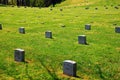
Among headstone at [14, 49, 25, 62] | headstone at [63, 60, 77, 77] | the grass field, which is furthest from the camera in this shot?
headstone at [14, 49, 25, 62]

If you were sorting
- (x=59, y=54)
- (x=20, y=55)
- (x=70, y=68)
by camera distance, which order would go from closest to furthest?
(x=70, y=68) < (x=20, y=55) < (x=59, y=54)

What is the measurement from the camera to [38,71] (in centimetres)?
1823

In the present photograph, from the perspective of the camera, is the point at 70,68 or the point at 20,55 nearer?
the point at 70,68

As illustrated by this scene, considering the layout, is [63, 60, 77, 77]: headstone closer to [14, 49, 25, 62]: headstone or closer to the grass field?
the grass field

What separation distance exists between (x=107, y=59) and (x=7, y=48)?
8.60 meters

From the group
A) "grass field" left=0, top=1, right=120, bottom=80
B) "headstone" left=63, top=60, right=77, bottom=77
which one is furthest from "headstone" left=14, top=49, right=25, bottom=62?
"headstone" left=63, top=60, right=77, bottom=77

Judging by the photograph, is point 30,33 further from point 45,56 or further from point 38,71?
point 38,71

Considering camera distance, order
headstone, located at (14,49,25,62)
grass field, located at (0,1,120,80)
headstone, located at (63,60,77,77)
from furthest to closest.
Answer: headstone, located at (14,49,25,62) → grass field, located at (0,1,120,80) → headstone, located at (63,60,77,77)

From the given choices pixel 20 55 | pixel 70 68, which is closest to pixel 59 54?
pixel 20 55

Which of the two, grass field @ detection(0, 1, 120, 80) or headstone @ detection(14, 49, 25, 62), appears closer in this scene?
grass field @ detection(0, 1, 120, 80)

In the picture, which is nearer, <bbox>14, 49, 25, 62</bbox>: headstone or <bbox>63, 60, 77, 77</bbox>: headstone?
<bbox>63, 60, 77, 77</bbox>: headstone

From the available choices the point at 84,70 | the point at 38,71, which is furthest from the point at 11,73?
the point at 84,70

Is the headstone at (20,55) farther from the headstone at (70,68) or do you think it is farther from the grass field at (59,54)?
the headstone at (70,68)

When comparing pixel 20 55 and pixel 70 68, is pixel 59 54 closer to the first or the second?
pixel 20 55
